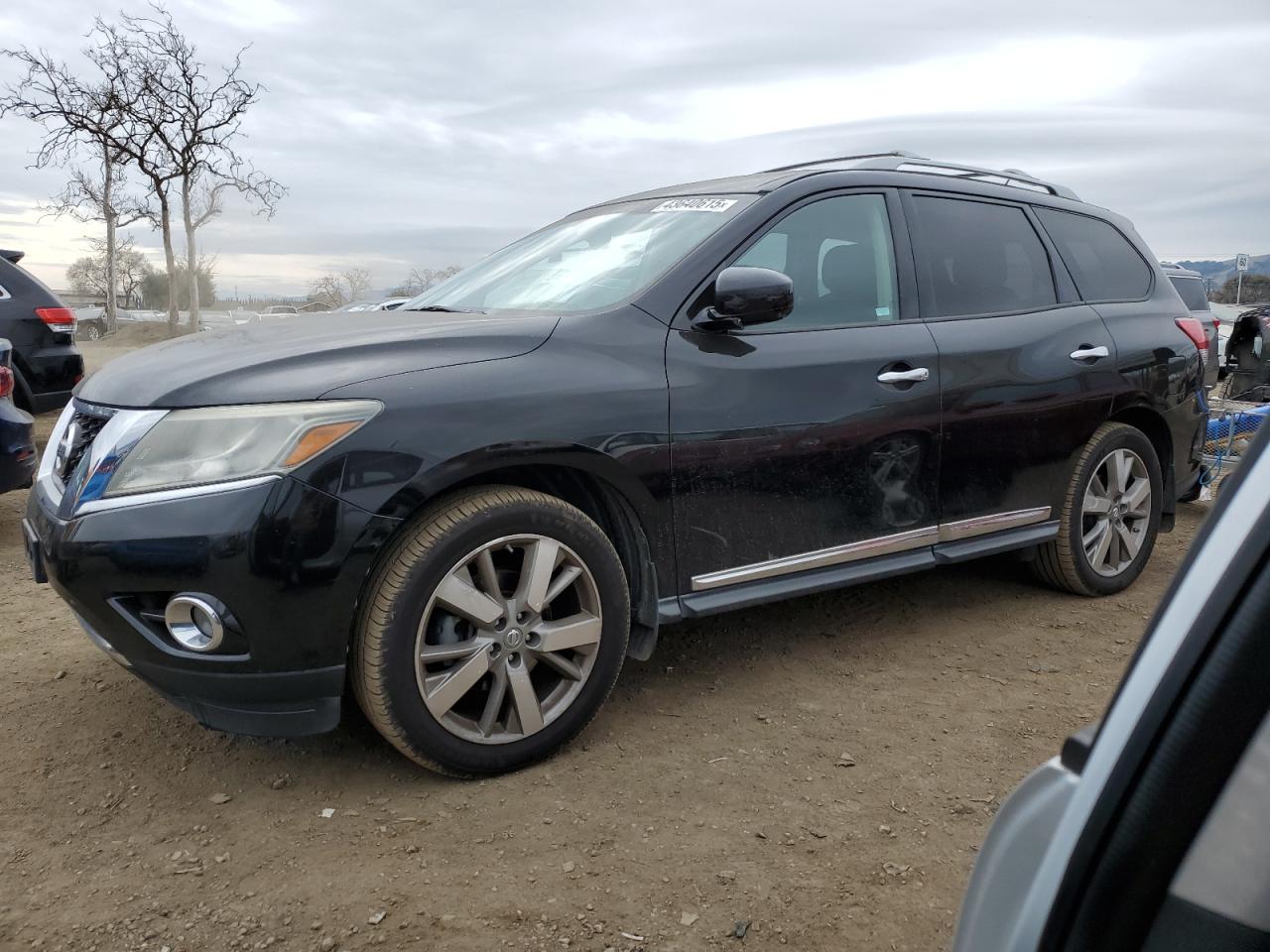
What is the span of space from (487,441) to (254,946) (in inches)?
49.4

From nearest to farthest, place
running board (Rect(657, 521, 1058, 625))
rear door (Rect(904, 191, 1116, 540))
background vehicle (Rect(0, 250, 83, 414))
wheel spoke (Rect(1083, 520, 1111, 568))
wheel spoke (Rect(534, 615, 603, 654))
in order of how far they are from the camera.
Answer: wheel spoke (Rect(534, 615, 603, 654))
running board (Rect(657, 521, 1058, 625))
rear door (Rect(904, 191, 1116, 540))
wheel spoke (Rect(1083, 520, 1111, 568))
background vehicle (Rect(0, 250, 83, 414))

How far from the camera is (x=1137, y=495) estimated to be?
14.3 ft

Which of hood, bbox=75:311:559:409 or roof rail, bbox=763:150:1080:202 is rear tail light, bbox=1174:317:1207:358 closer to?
roof rail, bbox=763:150:1080:202

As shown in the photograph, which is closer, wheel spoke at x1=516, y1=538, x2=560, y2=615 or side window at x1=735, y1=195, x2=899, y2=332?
wheel spoke at x1=516, y1=538, x2=560, y2=615

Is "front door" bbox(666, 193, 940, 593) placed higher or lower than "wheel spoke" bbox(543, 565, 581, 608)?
higher

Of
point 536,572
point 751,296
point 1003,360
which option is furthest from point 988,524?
point 536,572

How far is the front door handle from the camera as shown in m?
3.36

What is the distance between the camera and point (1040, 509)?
13.0ft

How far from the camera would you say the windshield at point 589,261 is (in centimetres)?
320

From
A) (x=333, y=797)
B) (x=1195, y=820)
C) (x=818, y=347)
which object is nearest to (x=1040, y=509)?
(x=818, y=347)

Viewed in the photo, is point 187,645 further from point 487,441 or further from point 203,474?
point 487,441

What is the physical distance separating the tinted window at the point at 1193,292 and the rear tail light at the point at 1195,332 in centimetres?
644

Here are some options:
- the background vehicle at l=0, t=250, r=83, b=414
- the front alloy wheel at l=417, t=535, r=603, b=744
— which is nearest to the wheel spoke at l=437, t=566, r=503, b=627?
the front alloy wheel at l=417, t=535, r=603, b=744

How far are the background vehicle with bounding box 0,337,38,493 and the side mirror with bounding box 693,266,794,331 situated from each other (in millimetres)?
3759
